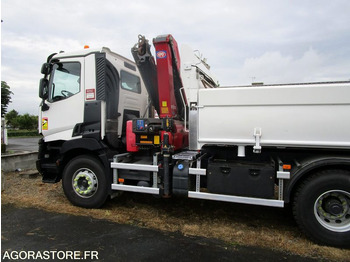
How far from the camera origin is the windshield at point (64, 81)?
4512 mm

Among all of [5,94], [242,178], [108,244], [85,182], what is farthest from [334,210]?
[5,94]

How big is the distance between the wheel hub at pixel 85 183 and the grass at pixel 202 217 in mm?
322

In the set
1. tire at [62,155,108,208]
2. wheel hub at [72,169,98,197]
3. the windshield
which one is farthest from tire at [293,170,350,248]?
the windshield

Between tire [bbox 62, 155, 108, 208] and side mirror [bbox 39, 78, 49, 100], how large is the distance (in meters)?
1.37

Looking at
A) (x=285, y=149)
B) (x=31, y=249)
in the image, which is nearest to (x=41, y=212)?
(x=31, y=249)

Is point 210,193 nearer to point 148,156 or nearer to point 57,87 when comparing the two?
point 148,156

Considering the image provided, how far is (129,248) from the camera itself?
313 cm

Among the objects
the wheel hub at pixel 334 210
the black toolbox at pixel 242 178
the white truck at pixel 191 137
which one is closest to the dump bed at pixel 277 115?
the white truck at pixel 191 137

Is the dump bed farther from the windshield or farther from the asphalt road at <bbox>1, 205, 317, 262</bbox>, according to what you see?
the windshield

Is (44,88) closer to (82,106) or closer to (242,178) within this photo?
(82,106)

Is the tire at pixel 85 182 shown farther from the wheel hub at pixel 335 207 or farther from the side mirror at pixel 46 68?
the wheel hub at pixel 335 207

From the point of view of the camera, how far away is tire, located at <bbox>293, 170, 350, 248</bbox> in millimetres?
3109

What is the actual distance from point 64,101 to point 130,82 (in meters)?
1.34

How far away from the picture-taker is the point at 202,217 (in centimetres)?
410
